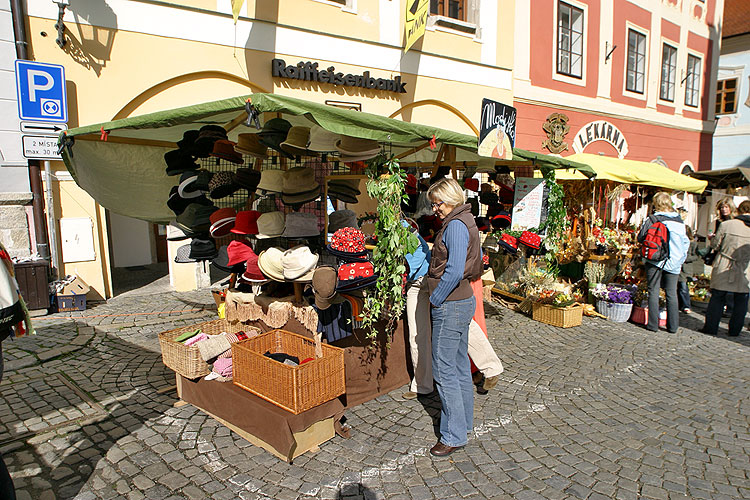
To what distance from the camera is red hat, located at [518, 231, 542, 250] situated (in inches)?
251

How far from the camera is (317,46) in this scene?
342 inches

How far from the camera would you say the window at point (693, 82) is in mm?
16328

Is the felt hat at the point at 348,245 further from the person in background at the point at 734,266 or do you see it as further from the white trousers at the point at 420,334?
the person in background at the point at 734,266

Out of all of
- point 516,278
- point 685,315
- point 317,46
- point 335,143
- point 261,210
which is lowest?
point 685,315

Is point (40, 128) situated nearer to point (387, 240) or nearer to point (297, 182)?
point (297, 182)

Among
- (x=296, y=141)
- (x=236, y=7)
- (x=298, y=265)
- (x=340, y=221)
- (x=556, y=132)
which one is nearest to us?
(x=298, y=265)

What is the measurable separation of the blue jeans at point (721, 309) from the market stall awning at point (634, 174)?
2.40 meters

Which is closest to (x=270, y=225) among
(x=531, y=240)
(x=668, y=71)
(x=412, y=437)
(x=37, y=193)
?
(x=412, y=437)

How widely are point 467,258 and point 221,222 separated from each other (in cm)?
228

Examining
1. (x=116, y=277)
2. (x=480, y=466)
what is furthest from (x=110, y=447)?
(x=116, y=277)

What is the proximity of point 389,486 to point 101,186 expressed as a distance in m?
3.96

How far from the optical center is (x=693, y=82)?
16.5 meters

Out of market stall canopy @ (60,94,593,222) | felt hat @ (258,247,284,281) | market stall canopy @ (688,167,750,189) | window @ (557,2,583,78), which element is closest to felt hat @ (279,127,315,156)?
market stall canopy @ (60,94,593,222)

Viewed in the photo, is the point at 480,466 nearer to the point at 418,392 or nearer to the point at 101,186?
the point at 418,392
